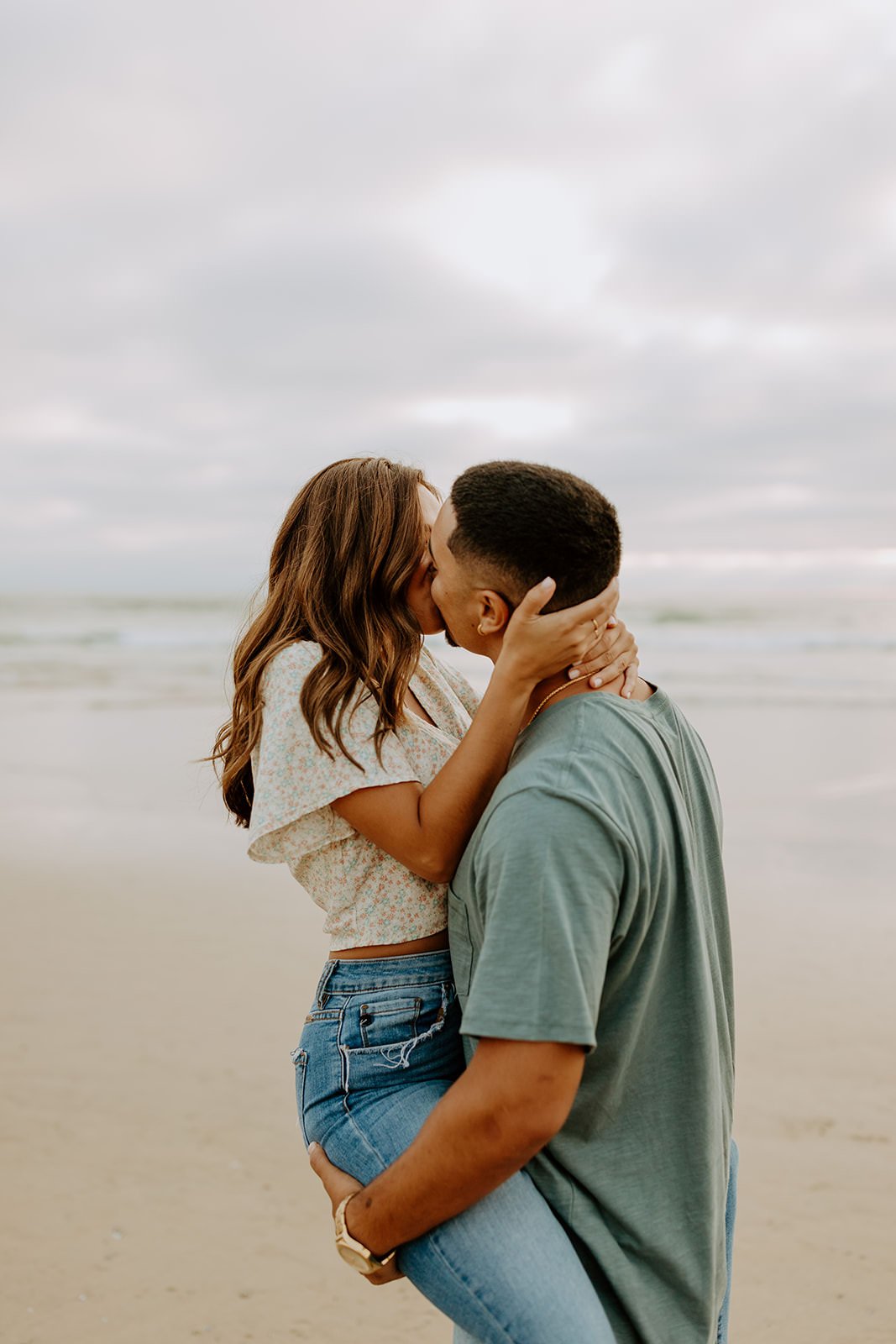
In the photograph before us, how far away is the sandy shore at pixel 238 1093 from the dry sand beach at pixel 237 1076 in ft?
0.04

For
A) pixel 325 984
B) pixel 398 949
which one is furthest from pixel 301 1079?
pixel 398 949

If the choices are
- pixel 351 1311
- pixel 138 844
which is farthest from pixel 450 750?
pixel 138 844

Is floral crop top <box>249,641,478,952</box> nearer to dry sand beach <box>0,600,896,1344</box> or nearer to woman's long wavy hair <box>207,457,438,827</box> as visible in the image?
woman's long wavy hair <box>207,457,438,827</box>

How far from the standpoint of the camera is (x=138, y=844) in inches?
340

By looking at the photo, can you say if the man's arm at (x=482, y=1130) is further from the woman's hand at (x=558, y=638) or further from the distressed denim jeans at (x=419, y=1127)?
the woman's hand at (x=558, y=638)

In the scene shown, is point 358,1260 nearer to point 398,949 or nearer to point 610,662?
point 398,949

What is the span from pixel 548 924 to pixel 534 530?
2.13ft

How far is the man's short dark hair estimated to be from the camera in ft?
5.94

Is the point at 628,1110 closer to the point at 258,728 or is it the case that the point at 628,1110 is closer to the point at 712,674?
the point at 258,728

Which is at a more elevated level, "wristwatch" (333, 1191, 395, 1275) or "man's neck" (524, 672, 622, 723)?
"man's neck" (524, 672, 622, 723)

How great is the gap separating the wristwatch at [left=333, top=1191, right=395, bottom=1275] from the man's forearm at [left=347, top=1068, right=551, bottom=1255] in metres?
0.01

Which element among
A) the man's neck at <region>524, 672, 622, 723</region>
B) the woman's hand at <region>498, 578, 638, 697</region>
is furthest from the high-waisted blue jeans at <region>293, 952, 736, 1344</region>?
the woman's hand at <region>498, 578, 638, 697</region>

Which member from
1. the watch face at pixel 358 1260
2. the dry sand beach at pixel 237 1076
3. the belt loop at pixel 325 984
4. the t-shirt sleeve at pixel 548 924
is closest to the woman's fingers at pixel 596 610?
the t-shirt sleeve at pixel 548 924

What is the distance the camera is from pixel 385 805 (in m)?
2.03
